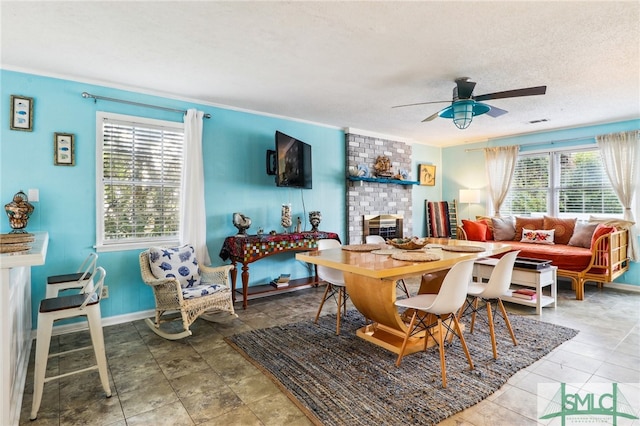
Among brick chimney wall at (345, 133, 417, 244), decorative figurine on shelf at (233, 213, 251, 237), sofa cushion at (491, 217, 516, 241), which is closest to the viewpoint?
decorative figurine on shelf at (233, 213, 251, 237)

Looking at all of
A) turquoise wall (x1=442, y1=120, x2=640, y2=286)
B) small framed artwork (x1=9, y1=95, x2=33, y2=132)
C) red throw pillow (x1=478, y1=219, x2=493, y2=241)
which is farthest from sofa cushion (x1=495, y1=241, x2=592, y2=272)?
small framed artwork (x1=9, y1=95, x2=33, y2=132)

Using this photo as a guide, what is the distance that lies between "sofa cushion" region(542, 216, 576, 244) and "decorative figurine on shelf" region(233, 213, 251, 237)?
4.56m

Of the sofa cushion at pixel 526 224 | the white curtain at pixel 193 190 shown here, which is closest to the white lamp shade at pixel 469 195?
the sofa cushion at pixel 526 224

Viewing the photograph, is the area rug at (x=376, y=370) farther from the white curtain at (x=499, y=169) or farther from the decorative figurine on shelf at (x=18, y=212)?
the white curtain at (x=499, y=169)

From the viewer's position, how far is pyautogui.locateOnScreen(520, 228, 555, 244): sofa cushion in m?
5.04

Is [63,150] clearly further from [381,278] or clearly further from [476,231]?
[476,231]

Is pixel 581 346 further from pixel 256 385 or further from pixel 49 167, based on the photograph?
pixel 49 167

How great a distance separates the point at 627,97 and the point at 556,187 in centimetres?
192

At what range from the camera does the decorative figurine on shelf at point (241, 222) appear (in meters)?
3.96

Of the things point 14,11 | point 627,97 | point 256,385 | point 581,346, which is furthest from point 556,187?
point 14,11

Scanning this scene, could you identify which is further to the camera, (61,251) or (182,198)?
(182,198)

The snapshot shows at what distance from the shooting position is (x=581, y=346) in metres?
2.72

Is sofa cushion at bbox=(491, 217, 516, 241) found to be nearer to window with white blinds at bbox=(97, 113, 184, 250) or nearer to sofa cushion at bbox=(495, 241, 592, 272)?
sofa cushion at bbox=(495, 241, 592, 272)

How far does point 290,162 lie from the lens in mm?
4230
